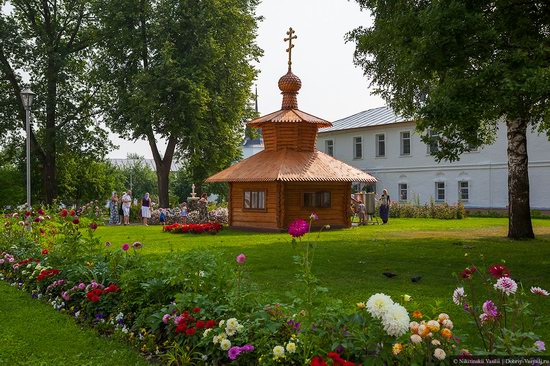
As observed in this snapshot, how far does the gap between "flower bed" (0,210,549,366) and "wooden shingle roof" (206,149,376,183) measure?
46.6 feet

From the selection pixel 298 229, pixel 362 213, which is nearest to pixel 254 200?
pixel 362 213

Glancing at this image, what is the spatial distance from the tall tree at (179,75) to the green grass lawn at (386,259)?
1044 cm

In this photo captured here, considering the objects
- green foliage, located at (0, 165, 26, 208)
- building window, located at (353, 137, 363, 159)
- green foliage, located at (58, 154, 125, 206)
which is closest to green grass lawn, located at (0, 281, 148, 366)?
green foliage, located at (0, 165, 26, 208)

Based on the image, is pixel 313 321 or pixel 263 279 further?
pixel 263 279

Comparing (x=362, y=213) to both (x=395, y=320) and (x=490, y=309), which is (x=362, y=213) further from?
(x=395, y=320)

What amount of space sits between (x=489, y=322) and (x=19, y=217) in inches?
508

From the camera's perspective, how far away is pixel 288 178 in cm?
2280

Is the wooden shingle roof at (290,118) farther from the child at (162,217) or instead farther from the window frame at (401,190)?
the window frame at (401,190)

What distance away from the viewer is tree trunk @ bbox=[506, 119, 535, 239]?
18266 millimetres

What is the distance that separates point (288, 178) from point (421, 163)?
20630mm

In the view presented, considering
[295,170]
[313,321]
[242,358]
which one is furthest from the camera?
[295,170]

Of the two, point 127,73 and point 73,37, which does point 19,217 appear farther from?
point 73,37

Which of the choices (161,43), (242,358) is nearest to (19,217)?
(242,358)

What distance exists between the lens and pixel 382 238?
19875 millimetres
